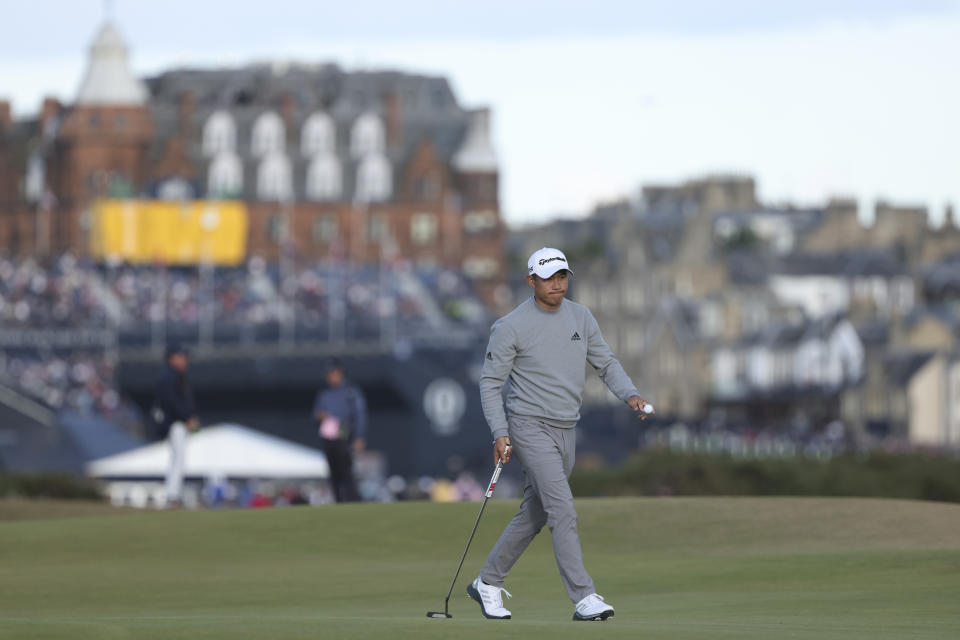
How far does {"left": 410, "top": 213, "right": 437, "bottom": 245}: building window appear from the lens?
125 m

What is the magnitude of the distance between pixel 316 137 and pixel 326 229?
17.2 ft

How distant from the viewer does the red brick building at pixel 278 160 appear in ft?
392

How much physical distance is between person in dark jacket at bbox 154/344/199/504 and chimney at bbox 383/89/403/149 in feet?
333

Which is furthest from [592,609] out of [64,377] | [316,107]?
[316,107]

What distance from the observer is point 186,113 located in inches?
4840

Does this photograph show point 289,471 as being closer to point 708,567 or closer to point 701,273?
point 708,567

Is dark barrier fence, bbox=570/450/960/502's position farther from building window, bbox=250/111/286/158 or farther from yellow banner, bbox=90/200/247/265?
building window, bbox=250/111/286/158

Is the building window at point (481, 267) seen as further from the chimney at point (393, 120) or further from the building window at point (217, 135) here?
the building window at point (217, 135)

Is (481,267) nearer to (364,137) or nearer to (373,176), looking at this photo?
(373,176)

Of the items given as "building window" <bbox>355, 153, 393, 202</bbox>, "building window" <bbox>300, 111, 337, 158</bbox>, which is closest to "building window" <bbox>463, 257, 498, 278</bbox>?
"building window" <bbox>355, 153, 393, 202</bbox>

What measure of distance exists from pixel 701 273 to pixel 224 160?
36.8 m

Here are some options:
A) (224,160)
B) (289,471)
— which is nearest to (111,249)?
(224,160)

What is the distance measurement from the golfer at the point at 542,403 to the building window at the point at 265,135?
4388 inches

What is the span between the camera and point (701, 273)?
145 metres
